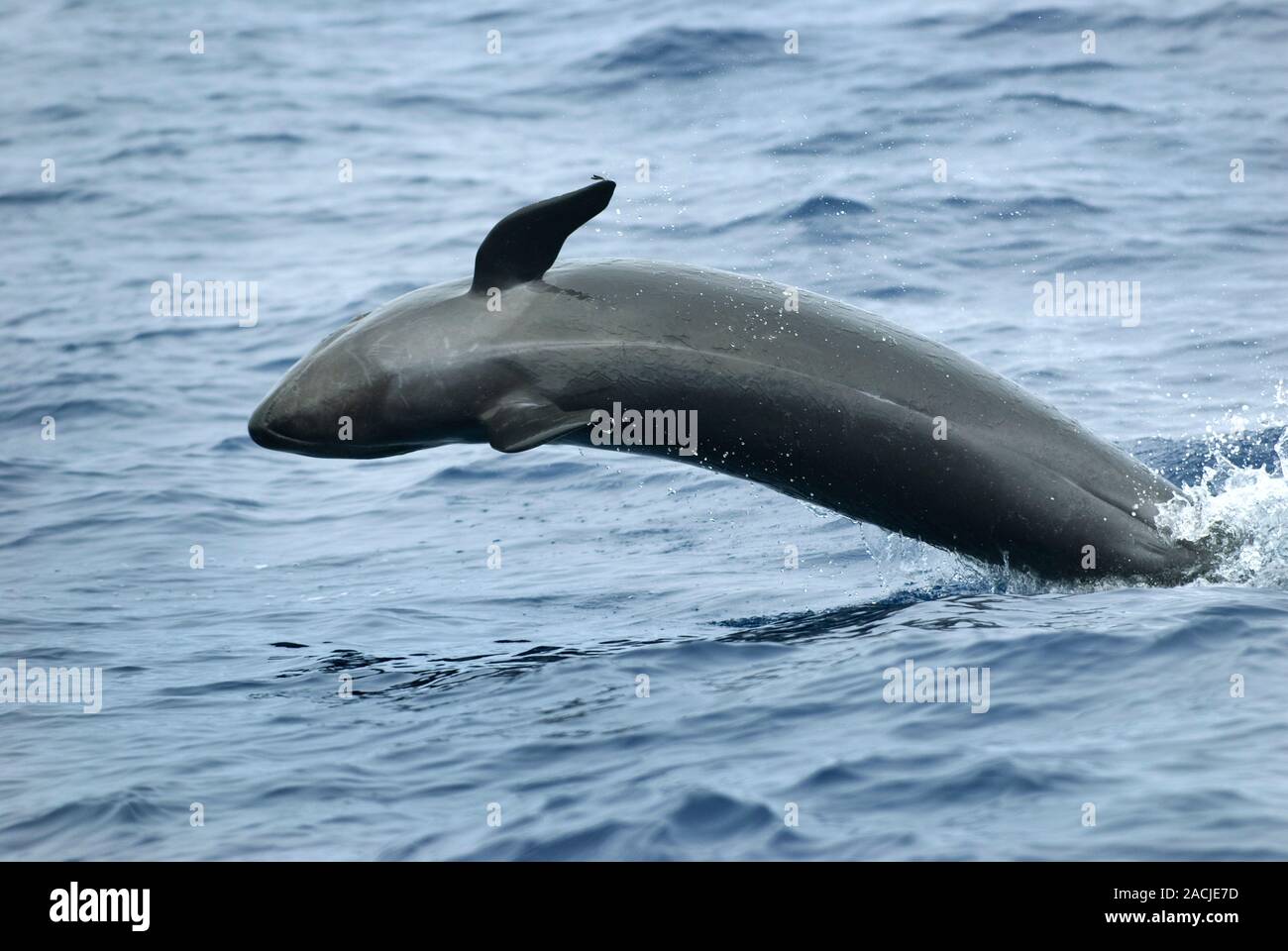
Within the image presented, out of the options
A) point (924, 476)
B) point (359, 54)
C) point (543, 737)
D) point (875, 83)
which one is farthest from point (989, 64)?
point (543, 737)

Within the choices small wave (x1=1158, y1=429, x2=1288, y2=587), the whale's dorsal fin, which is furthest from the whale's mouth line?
small wave (x1=1158, y1=429, x2=1288, y2=587)

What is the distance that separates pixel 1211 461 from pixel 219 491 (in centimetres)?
966

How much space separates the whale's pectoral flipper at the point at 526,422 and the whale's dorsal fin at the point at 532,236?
0.73 m

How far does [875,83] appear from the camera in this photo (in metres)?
27.9

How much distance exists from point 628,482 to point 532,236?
6.55 meters

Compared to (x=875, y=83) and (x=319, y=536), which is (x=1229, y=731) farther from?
(x=875, y=83)

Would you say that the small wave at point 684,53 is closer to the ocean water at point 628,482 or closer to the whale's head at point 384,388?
the ocean water at point 628,482

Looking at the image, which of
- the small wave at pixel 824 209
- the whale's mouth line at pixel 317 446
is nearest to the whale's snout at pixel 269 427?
the whale's mouth line at pixel 317 446

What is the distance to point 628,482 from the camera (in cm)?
1608

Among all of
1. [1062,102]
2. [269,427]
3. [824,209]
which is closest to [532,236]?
[269,427]

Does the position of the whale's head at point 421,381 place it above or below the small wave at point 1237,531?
above

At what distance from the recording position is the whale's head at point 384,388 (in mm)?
10070

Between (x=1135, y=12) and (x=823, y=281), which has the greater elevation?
(x=1135, y=12)

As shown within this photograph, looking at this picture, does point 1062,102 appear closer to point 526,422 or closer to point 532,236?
point 532,236
